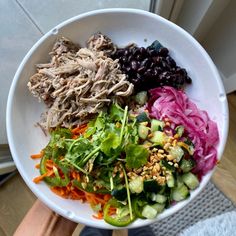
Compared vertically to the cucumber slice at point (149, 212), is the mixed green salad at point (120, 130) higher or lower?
higher

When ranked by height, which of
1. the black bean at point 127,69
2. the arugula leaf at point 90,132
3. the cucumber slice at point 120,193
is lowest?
the cucumber slice at point 120,193

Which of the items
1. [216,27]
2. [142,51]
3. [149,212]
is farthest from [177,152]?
[216,27]

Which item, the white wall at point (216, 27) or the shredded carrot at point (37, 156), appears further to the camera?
the white wall at point (216, 27)

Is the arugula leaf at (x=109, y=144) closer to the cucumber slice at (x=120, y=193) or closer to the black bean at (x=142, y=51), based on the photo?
the cucumber slice at (x=120, y=193)

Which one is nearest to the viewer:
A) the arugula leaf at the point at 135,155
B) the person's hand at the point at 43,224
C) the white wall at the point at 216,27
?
the arugula leaf at the point at 135,155

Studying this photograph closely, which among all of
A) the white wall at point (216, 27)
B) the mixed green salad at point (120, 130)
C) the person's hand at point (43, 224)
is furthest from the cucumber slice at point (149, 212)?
the white wall at point (216, 27)

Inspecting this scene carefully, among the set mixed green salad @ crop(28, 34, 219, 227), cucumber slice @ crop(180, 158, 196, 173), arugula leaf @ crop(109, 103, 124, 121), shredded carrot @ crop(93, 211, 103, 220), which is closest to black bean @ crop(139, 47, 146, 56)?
mixed green salad @ crop(28, 34, 219, 227)

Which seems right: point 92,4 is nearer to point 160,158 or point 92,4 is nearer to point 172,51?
point 172,51

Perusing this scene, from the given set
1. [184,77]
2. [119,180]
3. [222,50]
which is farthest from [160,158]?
[222,50]
